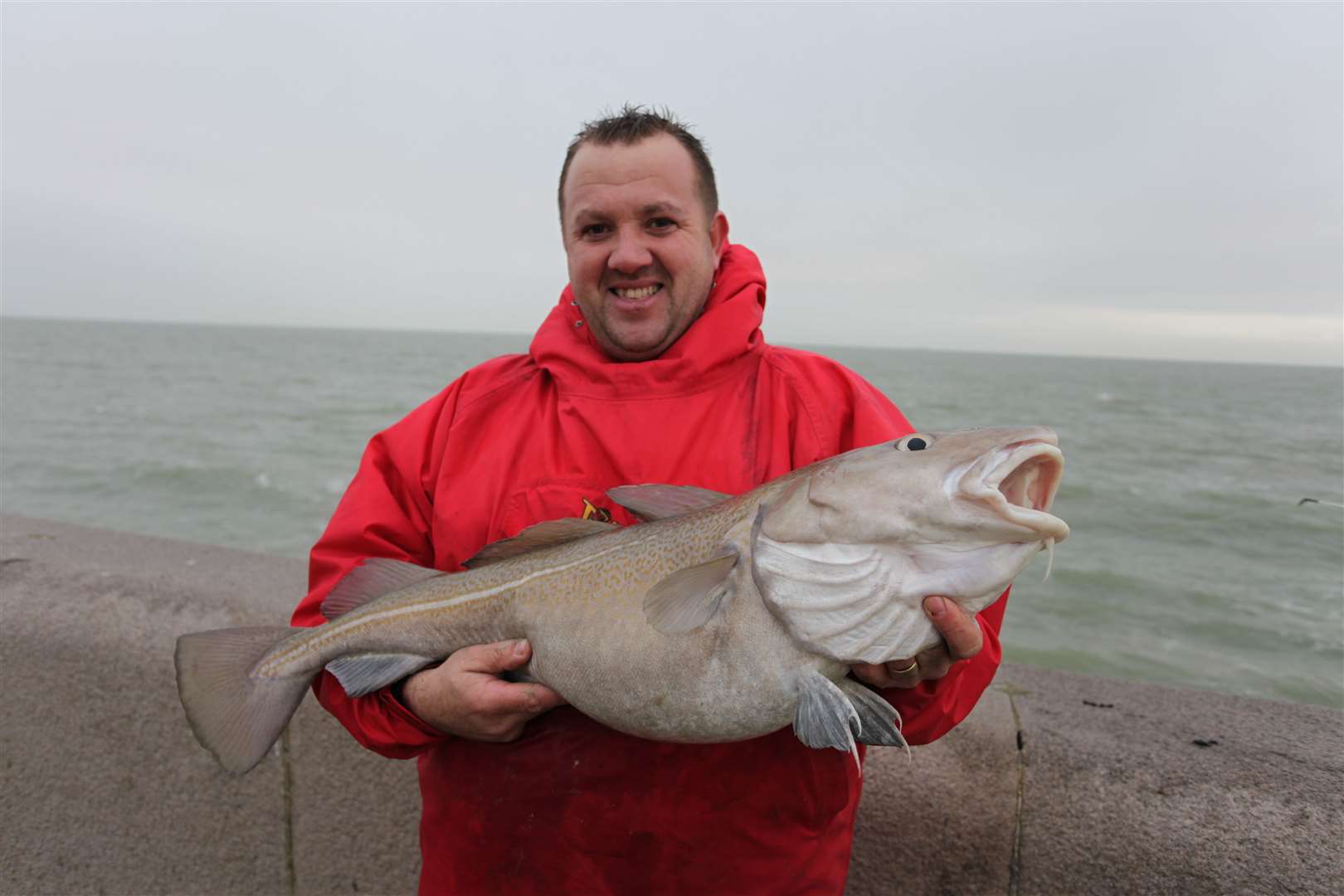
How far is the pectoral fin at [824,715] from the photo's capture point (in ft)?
5.39

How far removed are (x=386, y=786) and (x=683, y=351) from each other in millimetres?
2008

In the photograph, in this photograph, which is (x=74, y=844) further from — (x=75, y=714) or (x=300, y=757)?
(x=300, y=757)

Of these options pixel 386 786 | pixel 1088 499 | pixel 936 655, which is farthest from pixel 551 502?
pixel 1088 499

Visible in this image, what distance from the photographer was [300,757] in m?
2.98

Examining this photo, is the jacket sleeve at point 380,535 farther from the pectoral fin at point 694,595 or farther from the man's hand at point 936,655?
the man's hand at point 936,655

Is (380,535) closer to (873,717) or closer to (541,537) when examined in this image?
(541,537)

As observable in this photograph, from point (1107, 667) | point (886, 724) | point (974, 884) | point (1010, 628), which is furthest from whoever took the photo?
point (1010, 628)

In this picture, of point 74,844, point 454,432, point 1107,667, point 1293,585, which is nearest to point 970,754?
point 454,432

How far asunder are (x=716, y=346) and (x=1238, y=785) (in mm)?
2018

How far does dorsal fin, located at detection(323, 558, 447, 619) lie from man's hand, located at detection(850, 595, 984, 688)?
127 centimetres

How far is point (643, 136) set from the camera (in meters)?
2.44

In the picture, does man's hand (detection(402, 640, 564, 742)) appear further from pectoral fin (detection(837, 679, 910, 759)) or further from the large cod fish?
pectoral fin (detection(837, 679, 910, 759))

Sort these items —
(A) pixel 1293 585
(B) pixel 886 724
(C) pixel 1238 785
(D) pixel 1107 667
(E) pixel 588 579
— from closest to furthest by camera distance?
(B) pixel 886 724
(E) pixel 588 579
(C) pixel 1238 785
(D) pixel 1107 667
(A) pixel 1293 585

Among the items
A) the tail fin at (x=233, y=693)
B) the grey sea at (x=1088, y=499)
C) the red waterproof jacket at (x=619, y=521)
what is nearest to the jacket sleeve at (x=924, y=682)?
the red waterproof jacket at (x=619, y=521)
